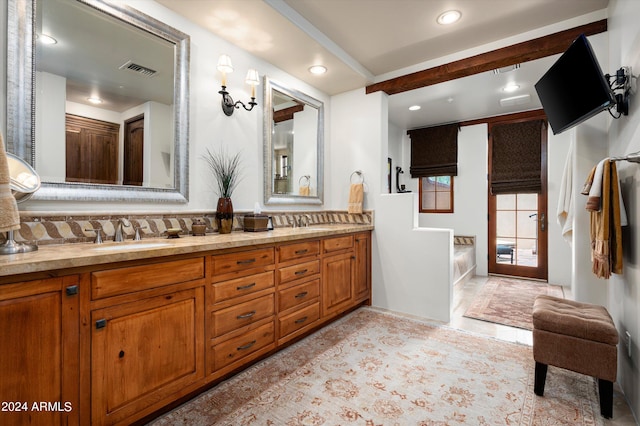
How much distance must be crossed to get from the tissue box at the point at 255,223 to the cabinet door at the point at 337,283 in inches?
25.3

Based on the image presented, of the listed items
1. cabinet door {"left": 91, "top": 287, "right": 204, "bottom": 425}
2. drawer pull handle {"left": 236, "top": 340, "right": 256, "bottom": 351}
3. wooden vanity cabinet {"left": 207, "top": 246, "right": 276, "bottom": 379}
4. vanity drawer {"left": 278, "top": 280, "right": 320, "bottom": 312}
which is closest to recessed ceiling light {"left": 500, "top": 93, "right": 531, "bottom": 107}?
vanity drawer {"left": 278, "top": 280, "right": 320, "bottom": 312}

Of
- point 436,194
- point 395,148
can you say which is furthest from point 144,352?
point 436,194

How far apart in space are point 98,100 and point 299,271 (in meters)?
1.78

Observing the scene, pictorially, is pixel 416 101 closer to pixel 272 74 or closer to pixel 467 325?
pixel 272 74

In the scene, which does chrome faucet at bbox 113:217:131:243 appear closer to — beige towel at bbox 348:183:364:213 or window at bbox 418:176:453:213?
beige towel at bbox 348:183:364:213

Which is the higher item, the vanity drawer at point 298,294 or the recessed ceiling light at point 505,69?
the recessed ceiling light at point 505,69

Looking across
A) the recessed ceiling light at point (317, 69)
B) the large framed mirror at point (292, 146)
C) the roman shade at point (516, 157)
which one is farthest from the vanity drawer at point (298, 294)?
the roman shade at point (516, 157)

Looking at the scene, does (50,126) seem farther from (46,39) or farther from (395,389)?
(395,389)

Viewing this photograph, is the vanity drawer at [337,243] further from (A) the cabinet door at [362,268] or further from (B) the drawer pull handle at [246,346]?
(B) the drawer pull handle at [246,346]

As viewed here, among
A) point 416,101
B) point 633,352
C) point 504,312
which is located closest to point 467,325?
point 504,312

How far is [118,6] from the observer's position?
1.90m

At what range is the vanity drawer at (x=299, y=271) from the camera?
2314 mm

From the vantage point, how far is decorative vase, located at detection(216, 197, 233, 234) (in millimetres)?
2398

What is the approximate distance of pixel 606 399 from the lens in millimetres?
1662
